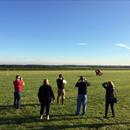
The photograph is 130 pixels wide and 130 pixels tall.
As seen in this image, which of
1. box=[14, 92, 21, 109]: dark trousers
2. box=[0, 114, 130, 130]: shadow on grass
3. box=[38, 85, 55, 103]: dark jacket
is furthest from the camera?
box=[14, 92, 21, 109]: dark trousers

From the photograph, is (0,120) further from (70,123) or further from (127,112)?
(127,112)

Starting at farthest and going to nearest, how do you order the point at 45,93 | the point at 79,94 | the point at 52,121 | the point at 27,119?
1. the point at 79,94
2. the point at 27,119
3. the point at 52,121
4. the point at 45,93

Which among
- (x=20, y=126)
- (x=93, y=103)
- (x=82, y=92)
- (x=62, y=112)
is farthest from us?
(x=93, y=103)

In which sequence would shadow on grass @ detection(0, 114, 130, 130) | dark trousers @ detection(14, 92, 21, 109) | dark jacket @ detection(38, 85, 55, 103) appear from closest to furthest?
shadow on grass @ detection(0, 114, 130, 130), dark jacket @ detection(38, 85, 55, 103), dark trousers @ detection(14, 92, 21, 109)

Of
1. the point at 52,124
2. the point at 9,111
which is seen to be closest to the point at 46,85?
the point at 52,124

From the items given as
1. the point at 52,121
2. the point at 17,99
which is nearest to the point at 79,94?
the point at 52,121

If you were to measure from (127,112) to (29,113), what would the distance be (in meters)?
6.25

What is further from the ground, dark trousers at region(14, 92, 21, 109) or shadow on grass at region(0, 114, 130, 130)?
dark trousers at region(14, 92, 21, 109)

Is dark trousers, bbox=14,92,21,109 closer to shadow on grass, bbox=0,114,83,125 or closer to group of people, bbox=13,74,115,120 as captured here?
group of people, bbox=13,74,115,120

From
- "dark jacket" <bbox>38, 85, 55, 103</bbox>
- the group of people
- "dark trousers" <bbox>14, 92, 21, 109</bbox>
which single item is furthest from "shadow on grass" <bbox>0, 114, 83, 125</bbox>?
"dark trousers" <bbox>14, 92, 21, 109</bbox>

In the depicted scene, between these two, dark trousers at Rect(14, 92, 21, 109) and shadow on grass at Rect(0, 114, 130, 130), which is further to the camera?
dark trousers at Rect(14, 92, 21, 109)

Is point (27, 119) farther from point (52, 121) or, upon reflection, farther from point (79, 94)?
point (79, 94)

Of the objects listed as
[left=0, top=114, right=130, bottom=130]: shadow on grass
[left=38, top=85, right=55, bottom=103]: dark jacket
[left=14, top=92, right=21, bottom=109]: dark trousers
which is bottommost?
[left=0, top=114, right=130, bottom=130]: shadow on grass

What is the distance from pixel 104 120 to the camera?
16641mm
